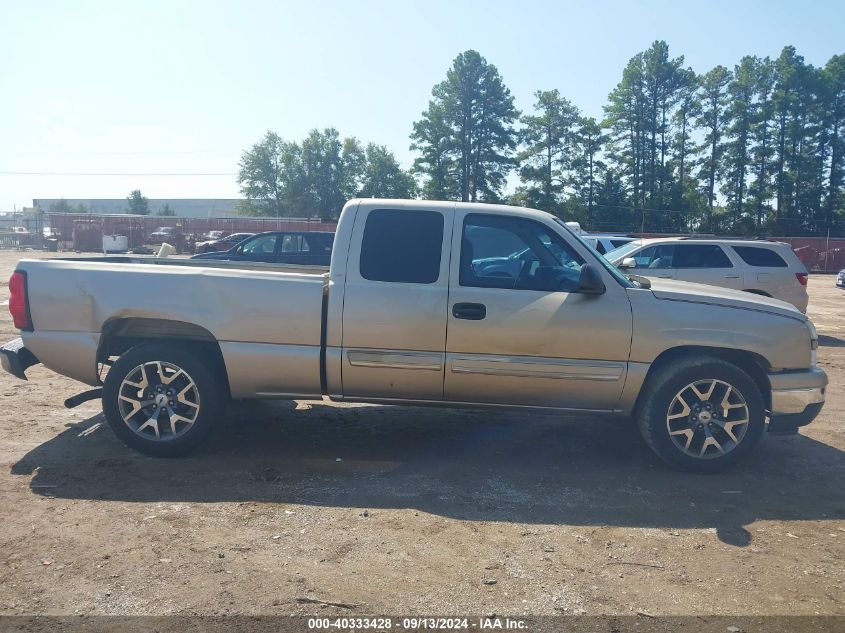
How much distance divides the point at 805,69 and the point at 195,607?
68.4 metres

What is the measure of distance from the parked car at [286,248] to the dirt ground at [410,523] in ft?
33.1

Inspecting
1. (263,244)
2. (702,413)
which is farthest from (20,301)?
(263,244)

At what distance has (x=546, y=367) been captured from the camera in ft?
16.7

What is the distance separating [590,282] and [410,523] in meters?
2.08

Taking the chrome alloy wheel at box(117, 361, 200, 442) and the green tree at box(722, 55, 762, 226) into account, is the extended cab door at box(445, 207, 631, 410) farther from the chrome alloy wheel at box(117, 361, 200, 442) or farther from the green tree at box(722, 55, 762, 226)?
the green tree at box(722, 55, 762, 226)

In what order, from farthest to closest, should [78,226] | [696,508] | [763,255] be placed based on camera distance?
[78,226] → [763,255] → [696,508]

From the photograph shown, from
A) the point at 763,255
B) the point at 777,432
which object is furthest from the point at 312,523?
the point at 763,255

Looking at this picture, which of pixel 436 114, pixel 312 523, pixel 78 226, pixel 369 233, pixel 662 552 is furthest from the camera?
pixel 436 114

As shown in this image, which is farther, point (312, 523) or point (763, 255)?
point (763, 255)

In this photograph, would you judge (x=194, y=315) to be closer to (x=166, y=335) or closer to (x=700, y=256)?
(x=166, y=335)

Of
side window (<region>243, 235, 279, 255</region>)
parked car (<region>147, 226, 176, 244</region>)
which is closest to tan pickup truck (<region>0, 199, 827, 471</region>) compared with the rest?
side window (<region>243, 235, 279, 255</region>)

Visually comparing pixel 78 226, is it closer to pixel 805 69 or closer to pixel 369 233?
pixel 369 233

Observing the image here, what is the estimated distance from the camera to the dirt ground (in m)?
3.42

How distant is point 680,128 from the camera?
203ft
